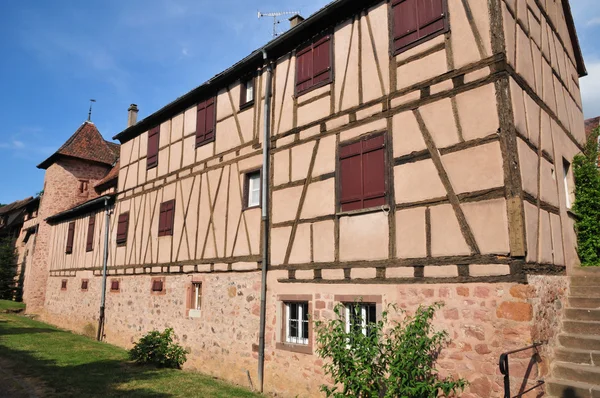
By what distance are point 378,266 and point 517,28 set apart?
426 centimetres

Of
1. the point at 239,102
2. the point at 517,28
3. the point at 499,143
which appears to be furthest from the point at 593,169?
the point at 239,102

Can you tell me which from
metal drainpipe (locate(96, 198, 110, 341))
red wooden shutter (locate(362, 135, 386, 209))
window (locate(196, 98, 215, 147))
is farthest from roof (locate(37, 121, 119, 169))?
red wooden shutter (locate(362, 135, 386, 209))

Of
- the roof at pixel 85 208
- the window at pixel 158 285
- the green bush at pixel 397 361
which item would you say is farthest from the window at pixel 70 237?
the green bush at pixel 397 361

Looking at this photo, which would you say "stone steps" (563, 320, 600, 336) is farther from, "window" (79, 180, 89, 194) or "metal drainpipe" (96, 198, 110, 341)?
"window" (79, 180, 89, 194)

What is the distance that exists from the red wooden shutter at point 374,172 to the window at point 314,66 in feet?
5.81

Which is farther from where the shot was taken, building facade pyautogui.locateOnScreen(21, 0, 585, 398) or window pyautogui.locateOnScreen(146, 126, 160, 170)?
window pyautogui.locateOnScreen(146, 126, 160, 170)

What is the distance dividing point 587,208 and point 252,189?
6.61 meters

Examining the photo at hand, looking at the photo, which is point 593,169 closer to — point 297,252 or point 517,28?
point 517,28

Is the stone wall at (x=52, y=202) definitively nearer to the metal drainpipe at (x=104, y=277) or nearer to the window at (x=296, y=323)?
the metal drainpipe at (x=104, y=277)

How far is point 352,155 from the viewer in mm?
7430

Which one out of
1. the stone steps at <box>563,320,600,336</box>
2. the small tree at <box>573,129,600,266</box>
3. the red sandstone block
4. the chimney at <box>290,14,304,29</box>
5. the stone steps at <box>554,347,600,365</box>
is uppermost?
the chimney at <box>290,14,304,29</box>

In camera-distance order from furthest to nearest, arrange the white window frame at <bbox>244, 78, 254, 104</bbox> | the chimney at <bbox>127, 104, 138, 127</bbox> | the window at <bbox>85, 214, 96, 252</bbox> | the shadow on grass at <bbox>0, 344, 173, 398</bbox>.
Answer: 1. the chimney at <bbox>127, 104, 138, 127</bbox>
2. the window at <bbox>85, 214, 96, 252</bbox>
3. the white window frame at <bbox>244, 78, 254, 104</bbox>
4. the shadow on grass at <bbox>0, 344, 173, 398</bbox>

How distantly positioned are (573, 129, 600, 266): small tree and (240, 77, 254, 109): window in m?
7.00

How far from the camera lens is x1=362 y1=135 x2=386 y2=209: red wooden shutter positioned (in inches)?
272
